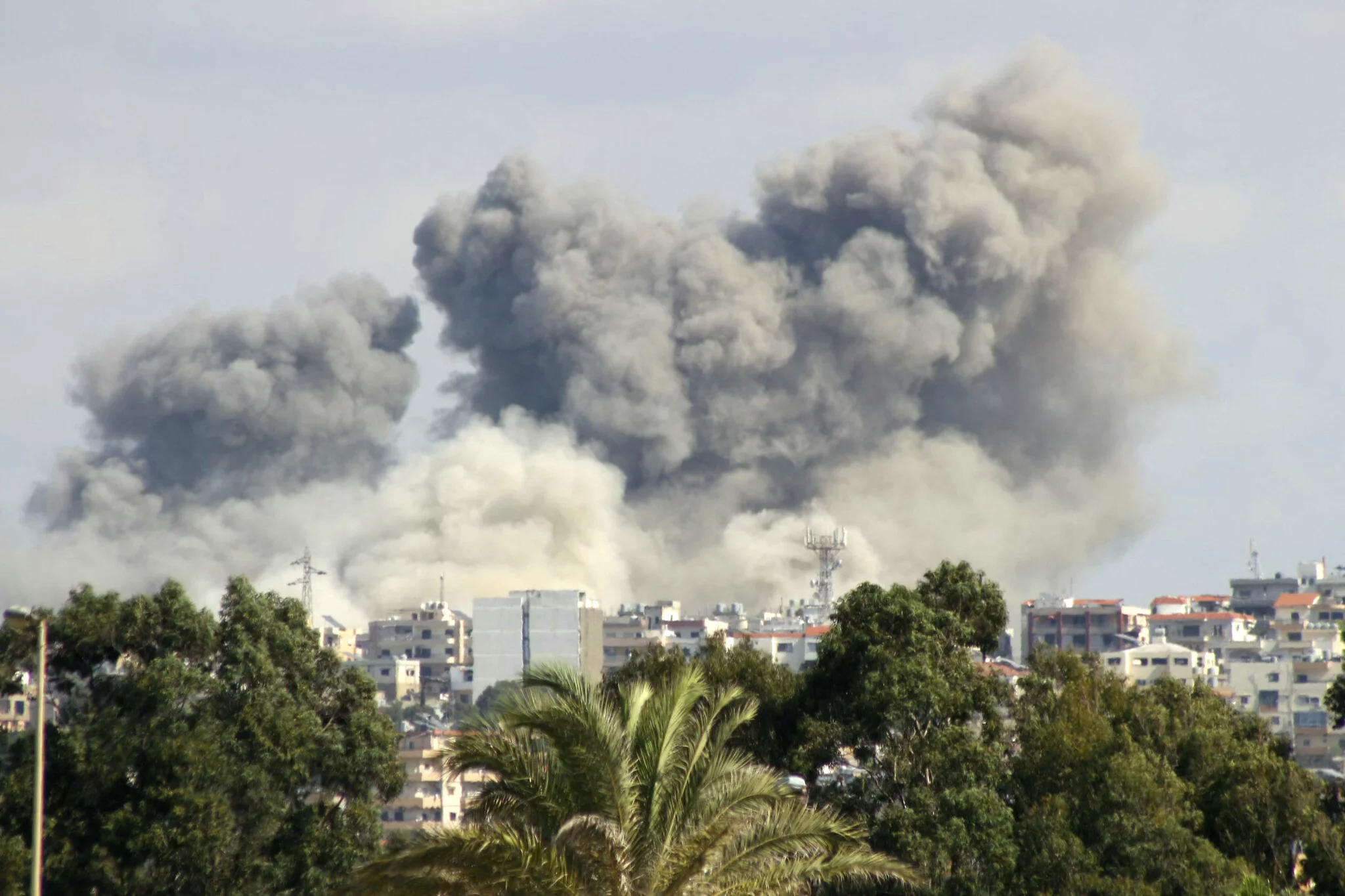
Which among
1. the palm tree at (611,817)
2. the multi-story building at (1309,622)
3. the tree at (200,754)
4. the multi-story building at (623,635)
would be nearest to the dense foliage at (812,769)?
the tree at (200,754)

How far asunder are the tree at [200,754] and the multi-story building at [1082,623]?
339ft

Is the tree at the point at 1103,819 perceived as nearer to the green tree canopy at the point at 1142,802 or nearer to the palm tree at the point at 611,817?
the green tree canopy at the point at 1142,802

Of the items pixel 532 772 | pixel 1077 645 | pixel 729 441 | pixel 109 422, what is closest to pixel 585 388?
pixel 729 441

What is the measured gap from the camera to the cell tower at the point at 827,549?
339 ft

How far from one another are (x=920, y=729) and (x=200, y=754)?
832 centimetres

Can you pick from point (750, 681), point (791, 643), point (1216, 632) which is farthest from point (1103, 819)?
point (1216, 632)

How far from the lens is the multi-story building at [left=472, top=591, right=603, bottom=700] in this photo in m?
94.0

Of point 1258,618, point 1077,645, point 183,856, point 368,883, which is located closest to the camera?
point 368,883

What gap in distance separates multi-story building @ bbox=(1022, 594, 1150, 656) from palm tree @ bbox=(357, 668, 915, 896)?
366ft

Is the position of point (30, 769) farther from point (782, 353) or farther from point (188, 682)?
point (782, 353)

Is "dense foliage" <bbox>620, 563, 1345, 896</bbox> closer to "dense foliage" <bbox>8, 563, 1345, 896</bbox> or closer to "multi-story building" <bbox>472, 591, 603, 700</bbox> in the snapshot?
"dense foliage" <bbox>8, 563, 1345, 896</bbox>

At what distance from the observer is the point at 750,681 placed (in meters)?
28.6

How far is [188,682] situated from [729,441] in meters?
78.5

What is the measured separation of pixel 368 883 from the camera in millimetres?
13898
